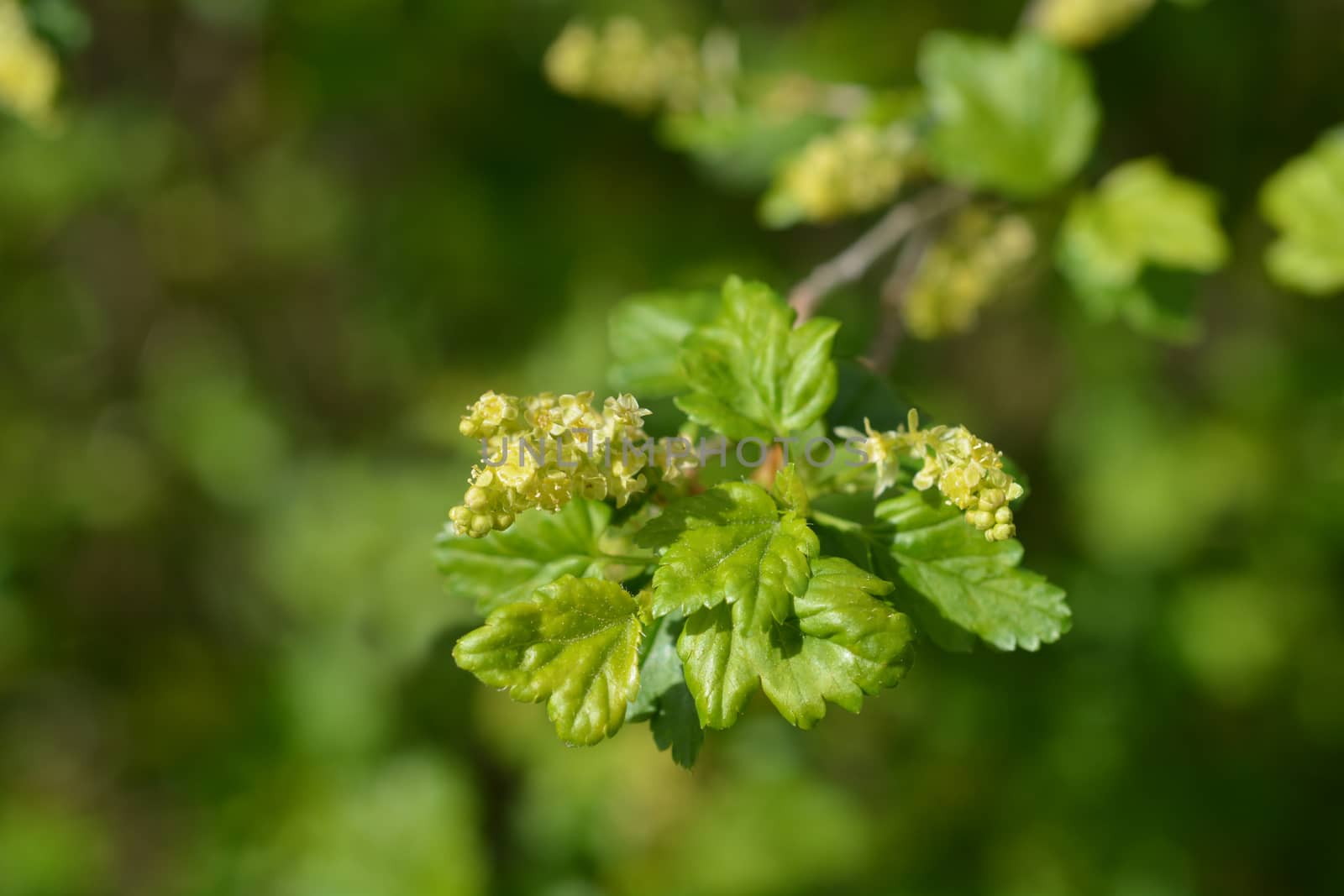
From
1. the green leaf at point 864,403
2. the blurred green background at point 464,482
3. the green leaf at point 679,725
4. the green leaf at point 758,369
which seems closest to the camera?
the green leaf at point 679,725

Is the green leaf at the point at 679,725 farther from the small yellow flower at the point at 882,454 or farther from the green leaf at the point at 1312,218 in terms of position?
the green leaf at the point at 1312,218

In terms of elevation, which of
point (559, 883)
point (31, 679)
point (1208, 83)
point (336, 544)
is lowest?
point (31, 679)

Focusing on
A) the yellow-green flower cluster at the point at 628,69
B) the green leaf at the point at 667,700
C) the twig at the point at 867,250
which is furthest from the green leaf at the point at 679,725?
the yellow-green flower cluster at the point at 628,69

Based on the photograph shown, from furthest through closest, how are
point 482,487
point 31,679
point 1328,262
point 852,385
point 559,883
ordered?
point 31,679
point 559,883
point 1328,262
point 852,385
point 482,487

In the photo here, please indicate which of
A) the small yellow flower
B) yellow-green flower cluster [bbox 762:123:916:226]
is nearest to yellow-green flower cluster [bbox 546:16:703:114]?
yellow-green flower cluster [bbox 762:123:916:226]

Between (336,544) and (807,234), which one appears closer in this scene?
(336,544)

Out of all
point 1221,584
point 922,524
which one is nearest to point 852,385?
point 922,524

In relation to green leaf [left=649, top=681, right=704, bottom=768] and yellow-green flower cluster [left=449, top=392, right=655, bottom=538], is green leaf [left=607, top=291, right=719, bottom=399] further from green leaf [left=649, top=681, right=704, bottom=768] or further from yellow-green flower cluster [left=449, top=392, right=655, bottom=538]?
green leaf [left=649, top=681, right=704, bottom=768]

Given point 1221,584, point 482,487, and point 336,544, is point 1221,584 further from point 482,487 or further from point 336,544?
point 482,487
